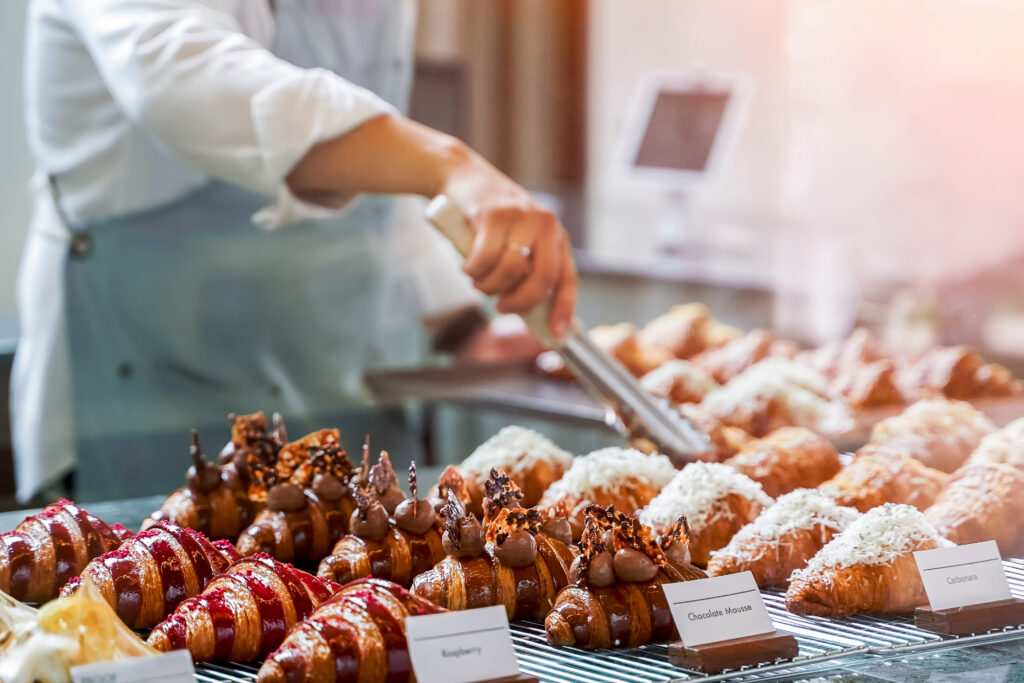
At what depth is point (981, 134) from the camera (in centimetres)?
378

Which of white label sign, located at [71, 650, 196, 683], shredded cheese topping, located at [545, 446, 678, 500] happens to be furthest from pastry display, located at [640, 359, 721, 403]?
white label sign, located at [71, 650, 196, 683]

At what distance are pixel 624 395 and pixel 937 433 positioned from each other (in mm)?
554

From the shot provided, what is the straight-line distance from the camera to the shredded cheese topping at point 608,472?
1.83m

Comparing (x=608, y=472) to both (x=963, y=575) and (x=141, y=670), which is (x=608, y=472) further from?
(x=141, y=670)

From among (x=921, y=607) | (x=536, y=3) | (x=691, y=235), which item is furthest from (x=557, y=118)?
(x=921, y=607)

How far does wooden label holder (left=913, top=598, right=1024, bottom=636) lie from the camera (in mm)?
1413

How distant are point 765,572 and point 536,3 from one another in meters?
4.38

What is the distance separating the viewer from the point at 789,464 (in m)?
2.07

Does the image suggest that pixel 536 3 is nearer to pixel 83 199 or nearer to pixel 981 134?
pixel 981 134

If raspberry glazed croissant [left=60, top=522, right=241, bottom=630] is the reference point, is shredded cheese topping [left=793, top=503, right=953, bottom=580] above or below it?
above

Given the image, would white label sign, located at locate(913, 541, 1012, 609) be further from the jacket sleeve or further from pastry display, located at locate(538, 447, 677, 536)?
the jacket sleeve

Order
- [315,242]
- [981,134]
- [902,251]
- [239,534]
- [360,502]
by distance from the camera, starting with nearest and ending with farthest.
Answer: [360,502]
[239,534]
[315,242]
[981,134]
[902,251]

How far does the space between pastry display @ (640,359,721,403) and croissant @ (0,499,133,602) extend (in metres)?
1.73

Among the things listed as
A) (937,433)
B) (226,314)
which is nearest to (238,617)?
(937,433)
